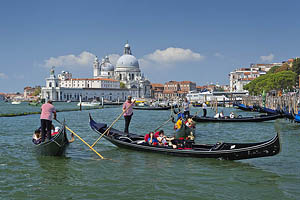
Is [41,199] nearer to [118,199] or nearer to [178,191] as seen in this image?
[118,199]

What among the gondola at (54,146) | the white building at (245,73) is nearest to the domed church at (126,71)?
the white building at (245,73)

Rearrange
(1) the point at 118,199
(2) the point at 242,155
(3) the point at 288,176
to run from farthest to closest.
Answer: (2) the point at 242,155, (3) the point at 288,176, (1) the point at 118,199

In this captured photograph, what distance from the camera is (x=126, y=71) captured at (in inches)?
4006

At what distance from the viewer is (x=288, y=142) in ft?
30.1

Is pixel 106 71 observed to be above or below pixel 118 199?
above

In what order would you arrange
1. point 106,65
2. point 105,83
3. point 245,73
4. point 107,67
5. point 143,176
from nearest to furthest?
point 143,176, point 245,73, point 105,83, point 107,67, point 106,65

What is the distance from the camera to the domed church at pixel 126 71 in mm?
101375

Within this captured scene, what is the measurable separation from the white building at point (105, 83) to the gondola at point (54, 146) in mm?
82894

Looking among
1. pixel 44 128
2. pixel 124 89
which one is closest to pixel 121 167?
pixel 44 128

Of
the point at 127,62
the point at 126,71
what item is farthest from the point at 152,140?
the point at 126,71

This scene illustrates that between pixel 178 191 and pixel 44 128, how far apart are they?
287 cm

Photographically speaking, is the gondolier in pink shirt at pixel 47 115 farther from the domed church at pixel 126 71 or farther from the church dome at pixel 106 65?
the church dome at pixel 106 65

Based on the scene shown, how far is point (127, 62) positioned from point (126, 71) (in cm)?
247

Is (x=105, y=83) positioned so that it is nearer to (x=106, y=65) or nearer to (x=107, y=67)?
(x=107, y=67)
